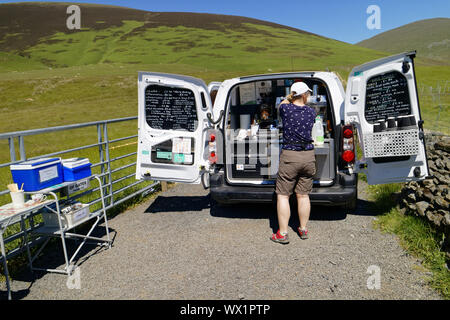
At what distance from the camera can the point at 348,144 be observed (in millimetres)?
4465

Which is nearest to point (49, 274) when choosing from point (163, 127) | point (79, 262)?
point (79, 262)

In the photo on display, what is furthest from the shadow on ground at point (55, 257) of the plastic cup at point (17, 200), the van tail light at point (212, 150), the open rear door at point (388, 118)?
the open rear door at point (388, 118)

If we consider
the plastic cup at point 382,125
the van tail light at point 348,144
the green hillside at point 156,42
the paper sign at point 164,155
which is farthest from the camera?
the green hillside at point 156,42

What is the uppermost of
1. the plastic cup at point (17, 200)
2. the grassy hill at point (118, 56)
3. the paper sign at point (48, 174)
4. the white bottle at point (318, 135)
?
the grassy hill at point (118, 56)

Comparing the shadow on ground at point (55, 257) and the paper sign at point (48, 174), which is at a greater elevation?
the paper sign at point (48, 174)

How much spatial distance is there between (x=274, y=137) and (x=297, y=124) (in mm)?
956

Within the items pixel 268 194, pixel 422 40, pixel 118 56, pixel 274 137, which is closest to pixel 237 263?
pixel 268 194

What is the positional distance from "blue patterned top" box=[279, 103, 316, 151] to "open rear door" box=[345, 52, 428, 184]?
634mm

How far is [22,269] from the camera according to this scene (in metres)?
3.89

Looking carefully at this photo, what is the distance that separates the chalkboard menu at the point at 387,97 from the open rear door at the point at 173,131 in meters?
2.19

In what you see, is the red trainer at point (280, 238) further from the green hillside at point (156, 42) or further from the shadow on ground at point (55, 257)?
the green hillside at point (156, 42)

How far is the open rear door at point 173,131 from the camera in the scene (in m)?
5.00

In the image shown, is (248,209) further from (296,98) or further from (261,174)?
(296,98)
